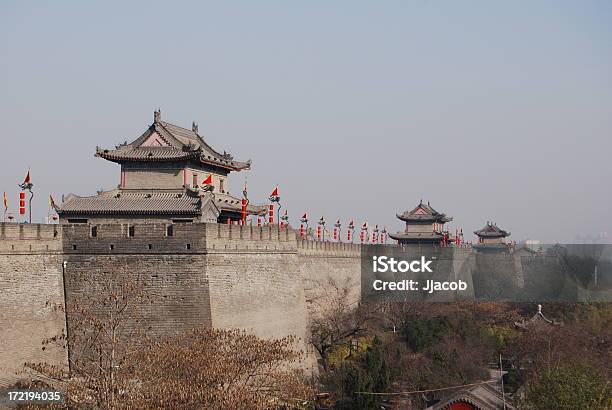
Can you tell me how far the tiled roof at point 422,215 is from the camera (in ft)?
153

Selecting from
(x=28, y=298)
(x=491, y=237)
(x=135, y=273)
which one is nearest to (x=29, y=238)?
(x=28, y=298)

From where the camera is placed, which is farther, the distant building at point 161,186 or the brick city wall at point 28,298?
the distant building at point 161,186

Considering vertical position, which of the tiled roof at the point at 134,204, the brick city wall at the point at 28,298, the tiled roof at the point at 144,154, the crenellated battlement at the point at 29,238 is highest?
the tiled roof at the point at 144,154

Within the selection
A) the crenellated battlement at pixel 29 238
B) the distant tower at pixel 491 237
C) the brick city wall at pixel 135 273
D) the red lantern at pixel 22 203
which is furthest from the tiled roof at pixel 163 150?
the distant tower at pixel 491 237

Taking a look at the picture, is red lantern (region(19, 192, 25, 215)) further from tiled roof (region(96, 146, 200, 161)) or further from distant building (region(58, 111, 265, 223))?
tiled roof (region(96, 146, 200, 161))

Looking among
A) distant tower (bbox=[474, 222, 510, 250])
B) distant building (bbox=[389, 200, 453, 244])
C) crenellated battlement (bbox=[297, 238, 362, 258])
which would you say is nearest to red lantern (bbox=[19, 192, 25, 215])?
crenellated battlement (bbox=[297, 238, 362, 258])

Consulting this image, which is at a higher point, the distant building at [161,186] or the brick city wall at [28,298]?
the distant building at [161,186]

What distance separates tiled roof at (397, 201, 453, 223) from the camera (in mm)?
46719

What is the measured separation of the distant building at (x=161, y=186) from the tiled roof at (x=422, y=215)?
76.4 ft

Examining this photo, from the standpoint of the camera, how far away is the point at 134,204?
2142cm

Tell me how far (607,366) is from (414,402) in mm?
4837

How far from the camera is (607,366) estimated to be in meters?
20.6

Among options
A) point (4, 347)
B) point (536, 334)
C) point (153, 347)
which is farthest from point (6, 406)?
point (536, 334)

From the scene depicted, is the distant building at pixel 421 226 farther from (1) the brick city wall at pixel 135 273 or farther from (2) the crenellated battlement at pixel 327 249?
(1) the brick city wall at pixel 135 273
